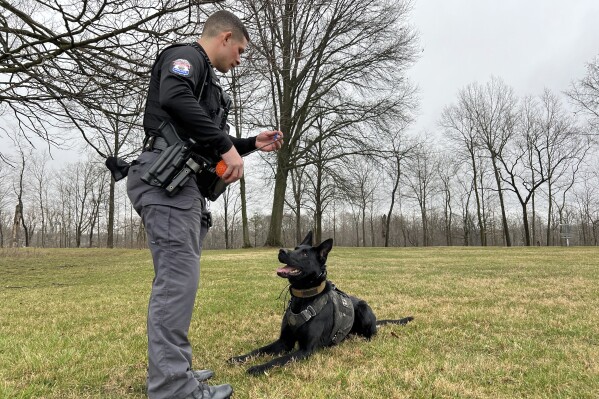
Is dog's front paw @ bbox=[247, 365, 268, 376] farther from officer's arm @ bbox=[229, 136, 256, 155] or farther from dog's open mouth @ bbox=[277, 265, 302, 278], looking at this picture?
officer's arm @ bbox=[229, 136, 256, 155]

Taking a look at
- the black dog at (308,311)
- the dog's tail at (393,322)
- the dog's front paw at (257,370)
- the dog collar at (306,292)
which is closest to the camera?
the dog's front paw at (257,370)

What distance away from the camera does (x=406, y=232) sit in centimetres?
6097

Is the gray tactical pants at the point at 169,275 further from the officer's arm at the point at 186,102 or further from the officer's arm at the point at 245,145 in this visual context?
the officer's arm at the point at 245,145

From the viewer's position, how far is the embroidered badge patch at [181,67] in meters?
2.12

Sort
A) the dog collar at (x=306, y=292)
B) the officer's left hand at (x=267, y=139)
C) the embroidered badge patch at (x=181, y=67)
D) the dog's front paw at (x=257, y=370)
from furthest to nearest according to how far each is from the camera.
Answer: the dog collar at (x=306, y=292) → the officer's left hand at (x=267, y=139) → the dog's front paw at (x=257, y=370) → the embroidered badge patch at (x=181, y=67)

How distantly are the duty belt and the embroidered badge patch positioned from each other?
0.38 m

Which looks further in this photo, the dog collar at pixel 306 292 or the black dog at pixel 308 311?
the dog collar at pixel 306 292

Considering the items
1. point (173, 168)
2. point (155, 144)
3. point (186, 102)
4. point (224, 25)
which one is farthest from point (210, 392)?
point (224, 25)

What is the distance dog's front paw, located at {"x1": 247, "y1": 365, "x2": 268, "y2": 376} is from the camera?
8.89 ft

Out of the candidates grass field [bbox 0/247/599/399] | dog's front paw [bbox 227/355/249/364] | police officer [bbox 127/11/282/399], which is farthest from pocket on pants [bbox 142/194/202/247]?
dog's front paw [bbox 227/355/249/364]

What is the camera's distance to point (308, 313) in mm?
3156

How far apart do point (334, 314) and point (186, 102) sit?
2.11 m

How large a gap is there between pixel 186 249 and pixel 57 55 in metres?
6.67

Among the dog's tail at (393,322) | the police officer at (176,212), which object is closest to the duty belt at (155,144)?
the police officer at (176,212)
